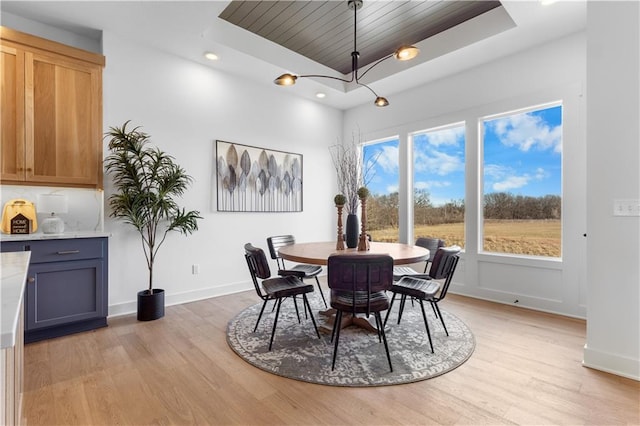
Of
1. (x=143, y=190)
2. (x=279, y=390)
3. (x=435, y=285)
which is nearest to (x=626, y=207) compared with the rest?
(x=435, y=285)

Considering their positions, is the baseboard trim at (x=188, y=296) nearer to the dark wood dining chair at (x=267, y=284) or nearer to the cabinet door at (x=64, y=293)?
the cabinet door at (x=64, y=293)

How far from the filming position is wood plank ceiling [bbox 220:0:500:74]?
3316 mm

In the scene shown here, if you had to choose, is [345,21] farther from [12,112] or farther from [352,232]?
[12,112]

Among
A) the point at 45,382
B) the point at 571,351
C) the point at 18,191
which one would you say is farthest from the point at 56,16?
the point at 571,351

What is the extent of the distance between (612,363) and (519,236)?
1829 mm

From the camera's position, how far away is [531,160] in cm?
371

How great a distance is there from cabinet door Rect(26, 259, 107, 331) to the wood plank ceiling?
3.03 m

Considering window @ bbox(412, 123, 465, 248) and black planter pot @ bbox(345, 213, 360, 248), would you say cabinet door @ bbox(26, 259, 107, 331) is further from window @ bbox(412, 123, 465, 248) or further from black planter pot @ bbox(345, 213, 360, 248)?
window @ bbox(412, 123, 465, 248)

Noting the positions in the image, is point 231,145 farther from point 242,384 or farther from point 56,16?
point 242,384

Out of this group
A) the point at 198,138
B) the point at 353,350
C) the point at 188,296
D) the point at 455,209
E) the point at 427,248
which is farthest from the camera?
the point at 455,209

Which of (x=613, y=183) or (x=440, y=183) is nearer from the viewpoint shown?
(x=613, y=183)

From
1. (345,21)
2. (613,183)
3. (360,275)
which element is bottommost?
(360,275)

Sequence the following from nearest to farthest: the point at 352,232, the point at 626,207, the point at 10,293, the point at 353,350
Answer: the point at 10,293 → the point at 626,207 → the point at 353,350 → the point at 352,232

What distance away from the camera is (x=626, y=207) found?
2.16m
